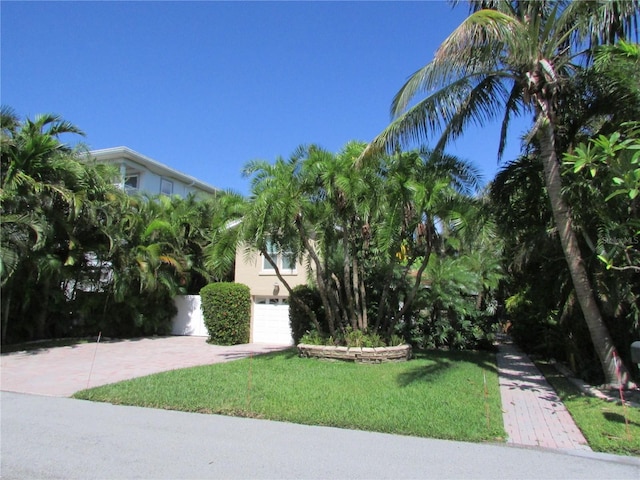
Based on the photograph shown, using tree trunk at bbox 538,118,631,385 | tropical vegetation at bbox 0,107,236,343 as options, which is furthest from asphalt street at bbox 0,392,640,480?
tropical vegetation at bbox 0,107,236,343

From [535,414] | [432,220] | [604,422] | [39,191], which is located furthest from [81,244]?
[604,422]

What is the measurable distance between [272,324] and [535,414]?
42.0ft

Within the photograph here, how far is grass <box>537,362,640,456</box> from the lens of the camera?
5.71m

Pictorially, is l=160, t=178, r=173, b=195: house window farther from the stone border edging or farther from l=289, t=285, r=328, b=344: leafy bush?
the stone border edging

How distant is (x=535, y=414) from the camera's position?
7.44 metres

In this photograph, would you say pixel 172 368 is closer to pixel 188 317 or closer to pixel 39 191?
pixel 39 191

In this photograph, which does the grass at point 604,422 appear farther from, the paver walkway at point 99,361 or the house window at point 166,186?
the house window at point 166,186

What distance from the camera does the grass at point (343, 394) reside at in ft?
21.8

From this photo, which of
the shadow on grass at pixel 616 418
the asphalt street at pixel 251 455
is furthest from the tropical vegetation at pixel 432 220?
the asphalt street at pixel 251 455

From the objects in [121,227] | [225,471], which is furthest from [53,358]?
[225,471]

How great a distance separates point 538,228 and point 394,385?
15.7ft

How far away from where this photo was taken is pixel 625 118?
8.58 meters

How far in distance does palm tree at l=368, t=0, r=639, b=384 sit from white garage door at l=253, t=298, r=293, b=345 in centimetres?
1058

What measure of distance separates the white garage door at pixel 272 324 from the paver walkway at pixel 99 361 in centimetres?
104
